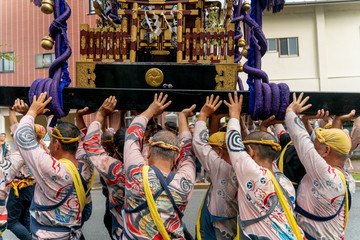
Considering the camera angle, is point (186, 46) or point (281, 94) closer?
point (281, 94)

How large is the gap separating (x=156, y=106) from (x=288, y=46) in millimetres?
12535

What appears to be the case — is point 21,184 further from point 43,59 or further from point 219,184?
point 43,59

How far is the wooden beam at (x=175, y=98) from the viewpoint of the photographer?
2.35 metres

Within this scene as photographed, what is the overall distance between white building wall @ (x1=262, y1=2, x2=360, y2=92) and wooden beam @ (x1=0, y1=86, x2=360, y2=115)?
11.6 meters

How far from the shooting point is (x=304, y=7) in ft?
43.4

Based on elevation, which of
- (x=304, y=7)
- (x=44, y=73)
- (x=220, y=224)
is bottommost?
(x=220, y=224)

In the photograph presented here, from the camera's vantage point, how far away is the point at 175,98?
237 cm

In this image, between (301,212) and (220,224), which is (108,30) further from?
(301,212)

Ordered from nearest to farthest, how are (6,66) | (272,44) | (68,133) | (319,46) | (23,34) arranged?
(68,133), (319,46), (272,44), (23,34), (6,66)

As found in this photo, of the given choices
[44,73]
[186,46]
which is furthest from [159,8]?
[44,73]

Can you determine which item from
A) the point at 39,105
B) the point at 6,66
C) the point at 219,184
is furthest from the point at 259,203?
the point at 6,66

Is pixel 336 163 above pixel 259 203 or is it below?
above

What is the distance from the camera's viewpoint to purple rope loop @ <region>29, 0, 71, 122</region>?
2312mm

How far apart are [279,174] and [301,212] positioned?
0.34 metres
